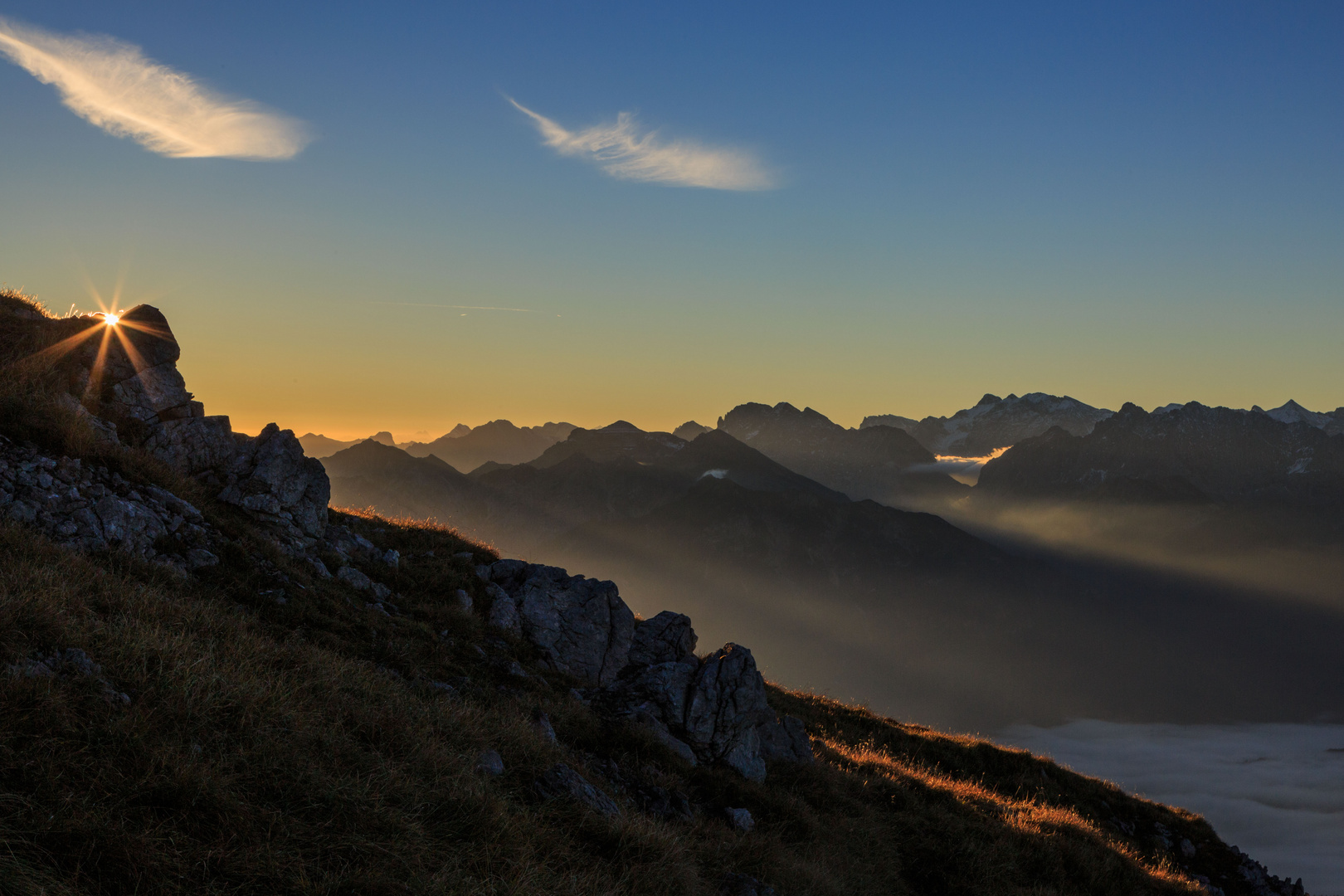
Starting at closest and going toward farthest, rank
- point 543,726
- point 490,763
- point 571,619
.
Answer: point 490,763, point 543,726, point 571,619

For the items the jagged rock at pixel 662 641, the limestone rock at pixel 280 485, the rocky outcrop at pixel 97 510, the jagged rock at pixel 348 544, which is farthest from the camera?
the jagged rock at pixel 662 641

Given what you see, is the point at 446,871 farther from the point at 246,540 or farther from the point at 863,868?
the point at 246,540

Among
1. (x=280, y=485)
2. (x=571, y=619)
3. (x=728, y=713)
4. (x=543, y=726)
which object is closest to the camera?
(x=543, y=726)

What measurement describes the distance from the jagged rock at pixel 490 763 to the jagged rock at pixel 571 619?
27.8 feet

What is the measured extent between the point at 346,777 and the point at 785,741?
42.9ft

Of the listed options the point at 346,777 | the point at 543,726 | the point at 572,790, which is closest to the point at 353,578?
the point at 543,726

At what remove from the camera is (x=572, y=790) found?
11477 millimetres

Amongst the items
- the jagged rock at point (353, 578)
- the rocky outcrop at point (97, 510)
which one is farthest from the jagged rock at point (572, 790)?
the jagged rock at point (353, 578)

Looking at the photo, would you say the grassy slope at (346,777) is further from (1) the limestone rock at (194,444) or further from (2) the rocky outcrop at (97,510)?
(1) the limestone rock at (194,444)

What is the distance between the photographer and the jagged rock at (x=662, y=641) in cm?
2173

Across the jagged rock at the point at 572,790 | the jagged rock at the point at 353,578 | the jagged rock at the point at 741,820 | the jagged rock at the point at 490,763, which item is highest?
the jagged rock at the point at 353,578

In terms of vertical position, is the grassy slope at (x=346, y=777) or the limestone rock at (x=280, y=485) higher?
the limestone rock at (x=280, y=485)

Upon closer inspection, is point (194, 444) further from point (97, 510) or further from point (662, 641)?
point (662, 641)

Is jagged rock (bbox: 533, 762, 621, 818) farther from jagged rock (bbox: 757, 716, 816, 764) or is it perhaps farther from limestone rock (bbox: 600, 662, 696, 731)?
jagged rock (bbox: 757, 716, 816, 764)
